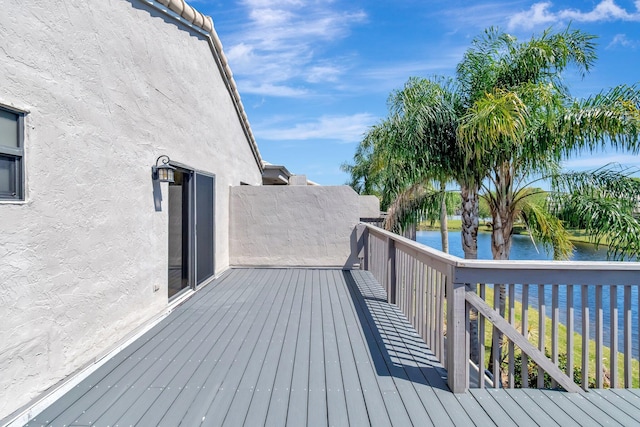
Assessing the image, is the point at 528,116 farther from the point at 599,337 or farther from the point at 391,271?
the point at 599,337

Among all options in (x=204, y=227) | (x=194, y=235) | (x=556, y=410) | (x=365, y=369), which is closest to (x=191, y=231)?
(x=194, y=235)

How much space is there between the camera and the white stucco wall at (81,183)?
2195mm

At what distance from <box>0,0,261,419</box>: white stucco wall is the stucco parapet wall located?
231mm

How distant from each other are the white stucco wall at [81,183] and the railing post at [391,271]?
9.88 ft

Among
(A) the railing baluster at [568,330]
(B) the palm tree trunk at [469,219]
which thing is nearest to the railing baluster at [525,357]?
(A) the railing baluster at [568,330]

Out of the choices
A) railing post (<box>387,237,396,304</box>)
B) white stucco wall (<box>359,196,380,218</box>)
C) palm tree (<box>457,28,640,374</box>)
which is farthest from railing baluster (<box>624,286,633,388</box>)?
white stucco wall (<box>359,196,380,218</box>)

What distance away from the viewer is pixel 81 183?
2.77 metres

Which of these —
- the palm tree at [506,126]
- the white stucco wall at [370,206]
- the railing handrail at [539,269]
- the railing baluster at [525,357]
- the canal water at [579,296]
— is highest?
the palm tree at [506,126]

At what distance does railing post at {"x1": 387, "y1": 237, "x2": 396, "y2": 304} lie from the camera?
4715 mm

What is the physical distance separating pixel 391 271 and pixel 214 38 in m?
5.10

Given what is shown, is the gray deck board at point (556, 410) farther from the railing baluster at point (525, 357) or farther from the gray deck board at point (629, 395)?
the gray deck board at point (629, 395)

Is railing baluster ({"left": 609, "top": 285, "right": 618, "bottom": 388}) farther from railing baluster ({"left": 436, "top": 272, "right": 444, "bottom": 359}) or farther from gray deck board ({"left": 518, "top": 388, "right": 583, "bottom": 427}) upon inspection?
railing baluster ({"left": 436, "top": 272, "right": 444, "bottom": 359})

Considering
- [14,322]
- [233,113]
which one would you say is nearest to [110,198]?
[14,322]

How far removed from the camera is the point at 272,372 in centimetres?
273
